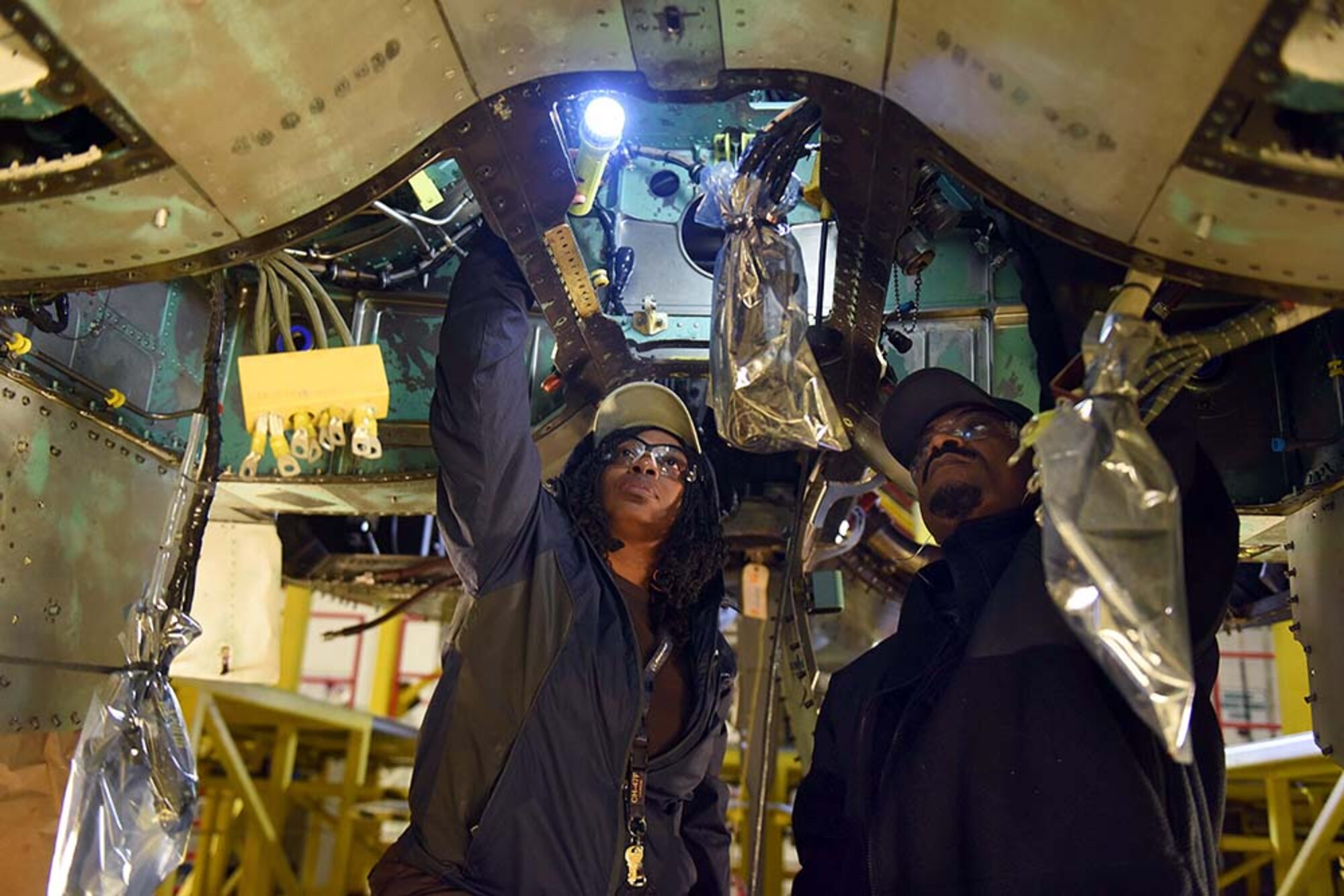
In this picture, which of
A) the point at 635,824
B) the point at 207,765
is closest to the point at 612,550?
the point at 635,824

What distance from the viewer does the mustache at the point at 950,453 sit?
285cm

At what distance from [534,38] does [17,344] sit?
6.03ft

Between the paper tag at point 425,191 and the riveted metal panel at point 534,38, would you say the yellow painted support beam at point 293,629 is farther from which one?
the riveted metal panel at point 534,38

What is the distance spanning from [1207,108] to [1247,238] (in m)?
0.31

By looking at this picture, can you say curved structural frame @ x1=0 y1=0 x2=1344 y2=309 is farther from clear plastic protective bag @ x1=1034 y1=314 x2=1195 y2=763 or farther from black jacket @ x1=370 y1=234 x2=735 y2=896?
black jacket @ x1=370 y1=234 x2=735 y2=896

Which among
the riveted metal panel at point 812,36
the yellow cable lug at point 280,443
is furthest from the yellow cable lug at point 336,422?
the riveted metal panel at point 812,36

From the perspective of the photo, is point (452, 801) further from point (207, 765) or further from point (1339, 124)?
point (207, 765)

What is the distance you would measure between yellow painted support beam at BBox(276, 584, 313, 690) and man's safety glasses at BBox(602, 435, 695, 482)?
7158 millimetres

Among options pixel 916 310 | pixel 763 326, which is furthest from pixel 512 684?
pixel 916 310

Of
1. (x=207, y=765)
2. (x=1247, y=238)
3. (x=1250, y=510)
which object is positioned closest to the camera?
(x=1247, y=238)

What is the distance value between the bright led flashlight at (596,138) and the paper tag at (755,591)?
2.09m

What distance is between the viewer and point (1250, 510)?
3742mm

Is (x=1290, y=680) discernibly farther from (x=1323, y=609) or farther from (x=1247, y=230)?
(x=1247, y=230)

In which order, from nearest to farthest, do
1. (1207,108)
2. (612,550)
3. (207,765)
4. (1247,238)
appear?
(1207,108) < (1247,238) < (612,550) < (207,765)
